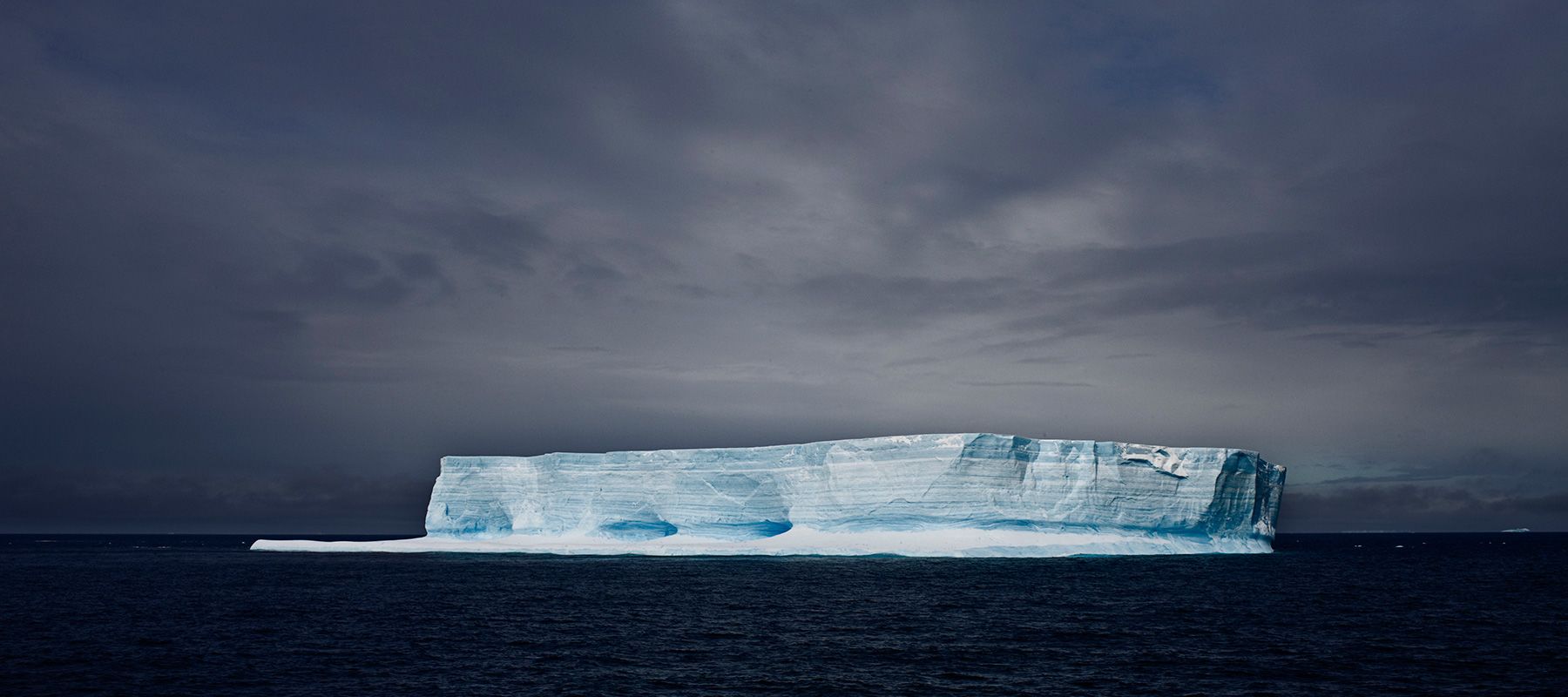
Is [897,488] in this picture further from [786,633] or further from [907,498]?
[786,633]

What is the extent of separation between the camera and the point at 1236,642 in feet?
59.0

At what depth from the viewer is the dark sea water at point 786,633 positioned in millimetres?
14422

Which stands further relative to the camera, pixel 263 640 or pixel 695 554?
pixel 695 554

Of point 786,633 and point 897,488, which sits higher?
point 897,488

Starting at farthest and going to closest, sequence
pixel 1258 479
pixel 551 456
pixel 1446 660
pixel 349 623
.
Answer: pixel 551 456 < pixel 1258 479 < pixel 349 623 < pixel 1446 660

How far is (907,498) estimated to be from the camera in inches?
1676

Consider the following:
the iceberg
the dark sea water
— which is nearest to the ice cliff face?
the iceberg

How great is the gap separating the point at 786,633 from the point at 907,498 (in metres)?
24.4

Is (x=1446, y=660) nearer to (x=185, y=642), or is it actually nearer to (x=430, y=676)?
(x=430, y=676)

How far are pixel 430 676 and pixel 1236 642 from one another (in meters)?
13.8

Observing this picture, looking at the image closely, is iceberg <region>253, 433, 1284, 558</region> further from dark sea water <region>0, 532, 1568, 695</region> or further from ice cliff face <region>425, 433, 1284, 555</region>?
dark sea water <region>0, 532, 1568, 695</region>

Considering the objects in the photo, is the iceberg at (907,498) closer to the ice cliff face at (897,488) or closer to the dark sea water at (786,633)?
the ice cliff face at (897,488)

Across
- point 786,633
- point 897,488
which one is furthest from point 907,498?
point 786,633

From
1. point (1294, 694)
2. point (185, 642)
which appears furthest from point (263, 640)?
point (1294, 694)
